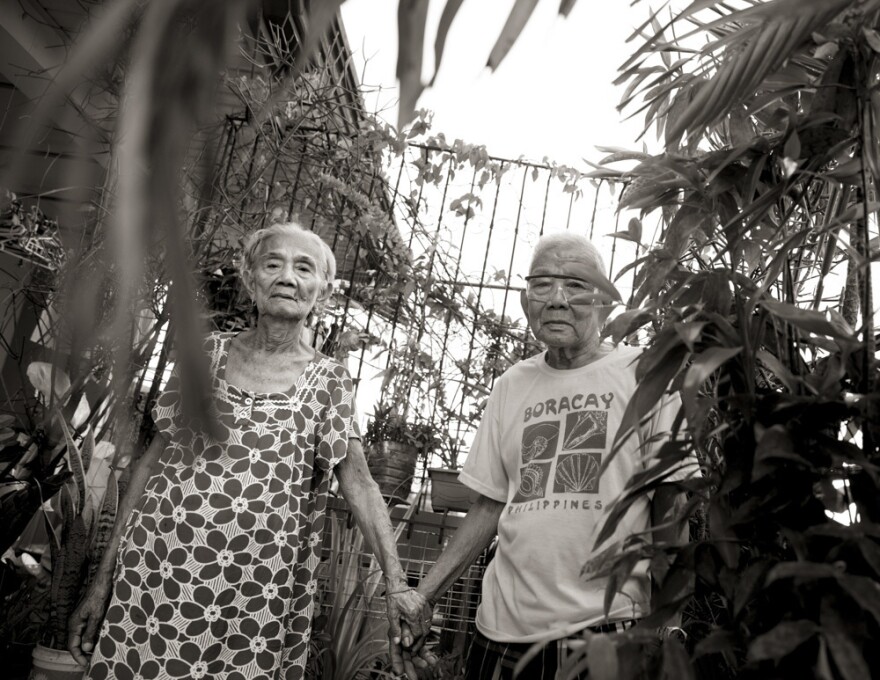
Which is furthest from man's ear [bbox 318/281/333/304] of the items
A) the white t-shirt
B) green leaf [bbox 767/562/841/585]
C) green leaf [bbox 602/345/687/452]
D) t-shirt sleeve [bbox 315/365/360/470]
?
green leaf [bbox 767/562/841/585]

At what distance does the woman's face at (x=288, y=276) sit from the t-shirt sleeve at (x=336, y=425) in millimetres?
233

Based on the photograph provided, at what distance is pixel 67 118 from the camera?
0.19m

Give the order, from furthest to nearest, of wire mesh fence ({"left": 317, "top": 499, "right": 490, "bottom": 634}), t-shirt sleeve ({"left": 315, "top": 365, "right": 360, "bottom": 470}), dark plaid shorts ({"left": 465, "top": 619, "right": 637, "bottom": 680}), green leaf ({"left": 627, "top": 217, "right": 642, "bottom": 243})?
wire mesh fence ({"left": 317, "top": 499, "right": 490, "bottom": 634}), t-shirt sleeve ({"left": 315, "top": 365, "right": 360, "bottom": 470}), dark plaid shorts ({"left": 465, "top": 619, "right": 637, "bottom": 680}), green leaf ({"left": 627, "top": 217, "right": 642, "bottom": 243})

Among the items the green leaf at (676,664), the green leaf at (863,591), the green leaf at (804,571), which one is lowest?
the green leaf at (676,664)

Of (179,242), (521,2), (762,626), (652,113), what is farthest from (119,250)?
(652,113)

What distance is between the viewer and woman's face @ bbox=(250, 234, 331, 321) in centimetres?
224

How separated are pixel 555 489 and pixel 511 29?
1648 millimetres

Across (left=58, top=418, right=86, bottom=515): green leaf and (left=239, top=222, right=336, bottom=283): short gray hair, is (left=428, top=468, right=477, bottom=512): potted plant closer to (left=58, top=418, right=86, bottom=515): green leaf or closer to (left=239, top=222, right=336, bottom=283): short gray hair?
(left=239, top=222, right=336, bottom=283): short gray hair

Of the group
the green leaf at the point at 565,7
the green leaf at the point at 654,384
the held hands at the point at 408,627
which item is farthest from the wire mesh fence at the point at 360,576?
the green leaf at the point at 565,7

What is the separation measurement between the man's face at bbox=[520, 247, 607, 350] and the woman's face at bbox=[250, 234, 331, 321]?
640 millimetres

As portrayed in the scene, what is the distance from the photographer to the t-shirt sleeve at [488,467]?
1991 millimetres

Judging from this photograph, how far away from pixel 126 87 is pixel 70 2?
11 centimetres

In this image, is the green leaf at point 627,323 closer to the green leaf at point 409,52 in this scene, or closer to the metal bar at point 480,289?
the green leaf at point 409,52

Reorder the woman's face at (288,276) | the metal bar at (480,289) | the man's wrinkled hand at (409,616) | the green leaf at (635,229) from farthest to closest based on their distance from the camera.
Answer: the metal bar at (480,289)
the woman's face at (288,276)
the man's wrinkled hand at (409,616)
the green leaf at (635,229)
